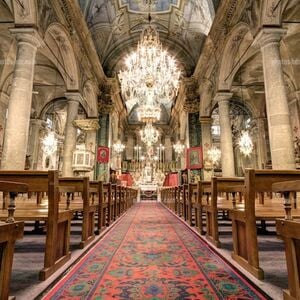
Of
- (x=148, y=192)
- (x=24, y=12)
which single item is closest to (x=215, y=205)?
(x=24, y=12)

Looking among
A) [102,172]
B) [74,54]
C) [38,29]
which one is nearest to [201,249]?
[38,29]

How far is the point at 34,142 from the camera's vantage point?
15.2m

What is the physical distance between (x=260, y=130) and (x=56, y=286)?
626 inches

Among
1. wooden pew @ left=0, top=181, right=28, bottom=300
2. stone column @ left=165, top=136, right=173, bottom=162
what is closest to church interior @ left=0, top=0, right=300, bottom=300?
wooden pew @ left=0, top=181, right=28, bottom=300

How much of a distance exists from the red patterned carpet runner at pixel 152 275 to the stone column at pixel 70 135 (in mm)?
7427

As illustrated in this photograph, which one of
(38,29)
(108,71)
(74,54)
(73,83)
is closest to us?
(38,29)

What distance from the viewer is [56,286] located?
6.06 feet

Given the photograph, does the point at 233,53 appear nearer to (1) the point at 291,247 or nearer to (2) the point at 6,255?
(1) the point at 291,247

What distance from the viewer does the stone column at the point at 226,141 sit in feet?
31.5

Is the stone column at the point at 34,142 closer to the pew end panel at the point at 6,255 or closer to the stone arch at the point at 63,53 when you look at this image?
the stone arch at the point at 63,53

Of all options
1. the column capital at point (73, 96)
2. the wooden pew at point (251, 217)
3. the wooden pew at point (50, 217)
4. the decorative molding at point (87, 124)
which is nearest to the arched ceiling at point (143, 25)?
the column capital at point (73, 96)

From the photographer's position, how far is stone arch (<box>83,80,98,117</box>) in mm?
12555

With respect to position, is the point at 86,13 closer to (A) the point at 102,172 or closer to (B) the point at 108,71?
(B) the point at 108,71

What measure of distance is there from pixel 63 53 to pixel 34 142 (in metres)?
7.76
